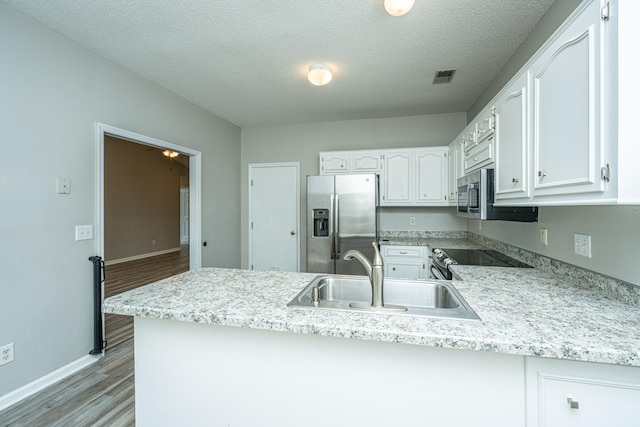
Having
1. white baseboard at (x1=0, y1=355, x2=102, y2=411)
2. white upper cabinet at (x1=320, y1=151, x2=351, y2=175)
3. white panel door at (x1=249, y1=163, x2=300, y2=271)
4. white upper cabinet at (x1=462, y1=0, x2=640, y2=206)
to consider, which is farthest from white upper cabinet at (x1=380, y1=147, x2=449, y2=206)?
white baseboard at (x1=0, y1=355, x2=102, y2=411)

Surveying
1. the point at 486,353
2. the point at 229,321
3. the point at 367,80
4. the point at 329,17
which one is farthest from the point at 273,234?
the point at 486,353

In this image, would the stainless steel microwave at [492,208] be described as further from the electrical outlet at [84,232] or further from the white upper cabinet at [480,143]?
the electrical outlet at [84,232]

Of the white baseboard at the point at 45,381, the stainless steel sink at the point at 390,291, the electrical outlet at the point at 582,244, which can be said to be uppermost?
the electrical outlet at the point at 582,244

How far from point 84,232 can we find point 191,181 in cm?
148

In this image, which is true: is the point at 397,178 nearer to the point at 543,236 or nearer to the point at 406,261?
the point at 406,261

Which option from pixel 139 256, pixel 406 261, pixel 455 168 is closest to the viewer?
pixel 455 168

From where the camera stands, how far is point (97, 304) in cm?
233

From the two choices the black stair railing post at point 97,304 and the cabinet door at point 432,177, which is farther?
the cabinet door at point 432,177

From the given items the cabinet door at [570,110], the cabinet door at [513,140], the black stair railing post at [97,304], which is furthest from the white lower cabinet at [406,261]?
the black stair railing post at [97,304]

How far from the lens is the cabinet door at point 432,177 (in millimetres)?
3504

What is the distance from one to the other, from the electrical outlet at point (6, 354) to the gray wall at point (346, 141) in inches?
112

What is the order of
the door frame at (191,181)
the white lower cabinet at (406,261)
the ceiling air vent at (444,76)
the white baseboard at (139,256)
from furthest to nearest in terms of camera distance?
1. the white baseboard at (139,256)
2. the white lower cabinet at (406,261)
3. the ceiling air vent at (444,76)
4. the door frame at (191,181)

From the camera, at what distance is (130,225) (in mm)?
6473

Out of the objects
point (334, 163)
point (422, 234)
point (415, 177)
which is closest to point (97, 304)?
point (334, 163)
